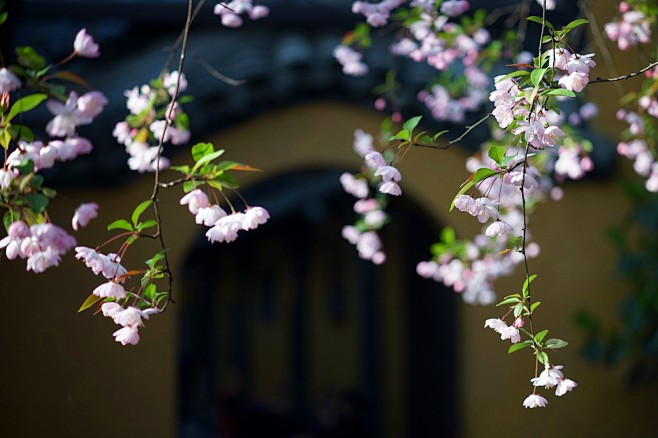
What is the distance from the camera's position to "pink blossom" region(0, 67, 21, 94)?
1965mm

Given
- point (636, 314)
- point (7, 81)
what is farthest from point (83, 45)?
point (636, 314)

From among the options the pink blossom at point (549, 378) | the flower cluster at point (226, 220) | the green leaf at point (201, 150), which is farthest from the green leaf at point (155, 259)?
the pink blossom at point (549, 378)

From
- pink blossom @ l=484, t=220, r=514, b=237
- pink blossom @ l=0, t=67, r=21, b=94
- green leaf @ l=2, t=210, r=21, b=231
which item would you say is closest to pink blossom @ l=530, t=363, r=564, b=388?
pink blossom @ l=484, t=220, r=514, b=237

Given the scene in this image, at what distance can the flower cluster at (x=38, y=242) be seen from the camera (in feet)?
6.30

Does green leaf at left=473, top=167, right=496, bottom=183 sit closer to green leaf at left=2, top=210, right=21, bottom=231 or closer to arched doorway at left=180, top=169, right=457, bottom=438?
green leaf at left=2, top=210, right=21, bottom=231

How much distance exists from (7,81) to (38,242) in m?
0.34

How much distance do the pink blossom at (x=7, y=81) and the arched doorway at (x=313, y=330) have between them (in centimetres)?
255

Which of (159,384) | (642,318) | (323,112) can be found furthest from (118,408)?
(642,318)

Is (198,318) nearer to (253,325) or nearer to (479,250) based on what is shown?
(253,325)

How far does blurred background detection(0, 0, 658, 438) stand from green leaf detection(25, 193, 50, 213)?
1.97 metres

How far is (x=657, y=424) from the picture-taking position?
463 cm

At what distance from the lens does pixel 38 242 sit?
1934 mm

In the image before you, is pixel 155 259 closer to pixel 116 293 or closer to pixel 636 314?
pixel 116 293

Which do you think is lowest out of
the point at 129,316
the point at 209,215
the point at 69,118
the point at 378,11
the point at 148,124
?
the point at 129,316
